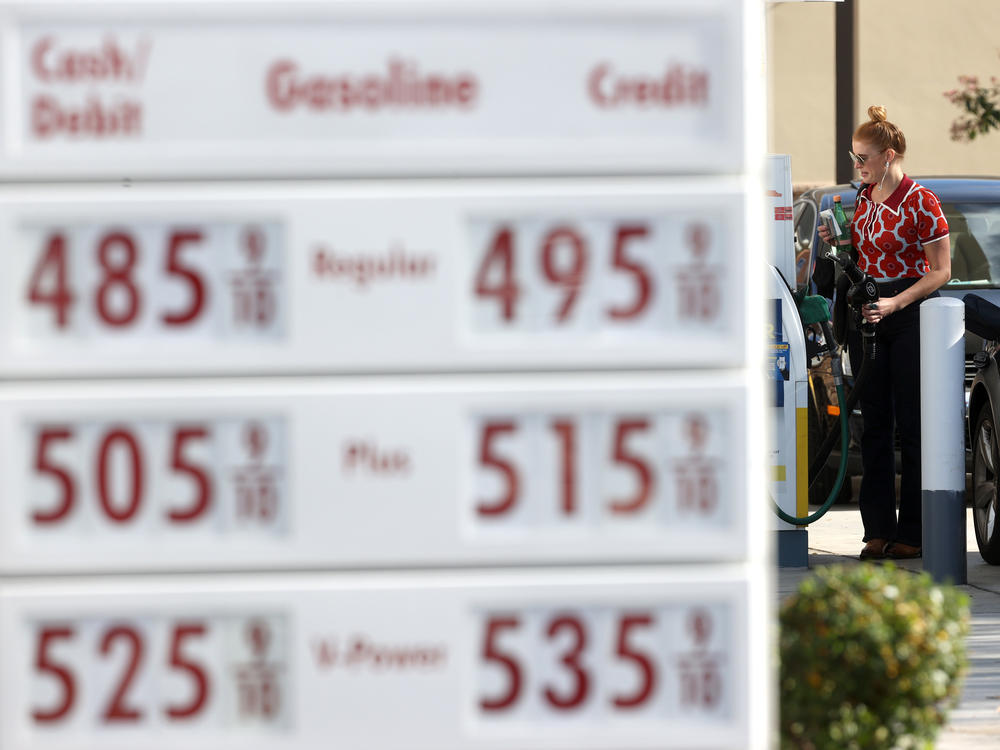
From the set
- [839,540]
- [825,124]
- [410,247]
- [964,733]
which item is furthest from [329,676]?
[825,124]

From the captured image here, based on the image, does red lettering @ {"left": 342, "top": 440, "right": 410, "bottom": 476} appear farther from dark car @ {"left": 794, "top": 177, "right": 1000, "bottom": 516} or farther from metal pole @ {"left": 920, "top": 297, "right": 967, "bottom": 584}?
dark car @ {"left": 794, "top": 177, "right": 1000, "bottom": 516}

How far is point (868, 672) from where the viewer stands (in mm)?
4605

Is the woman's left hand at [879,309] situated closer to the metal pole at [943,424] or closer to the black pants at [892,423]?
the black pants at [892,423]

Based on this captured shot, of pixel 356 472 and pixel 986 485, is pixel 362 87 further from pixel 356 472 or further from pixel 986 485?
pixel 986 485

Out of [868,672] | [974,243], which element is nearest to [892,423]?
[974,243]

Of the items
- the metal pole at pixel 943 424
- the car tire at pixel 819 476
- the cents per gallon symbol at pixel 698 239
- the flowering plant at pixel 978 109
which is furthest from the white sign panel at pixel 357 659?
the flowering plant at pixel 978 109

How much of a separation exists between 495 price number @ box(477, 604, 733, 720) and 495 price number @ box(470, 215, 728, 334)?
612 millimetres

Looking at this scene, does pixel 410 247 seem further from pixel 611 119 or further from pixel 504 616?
pixel 504 616

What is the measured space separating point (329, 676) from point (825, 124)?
2351 centimetres

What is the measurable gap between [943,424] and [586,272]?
4885 mm

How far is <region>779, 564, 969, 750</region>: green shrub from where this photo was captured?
461 cm

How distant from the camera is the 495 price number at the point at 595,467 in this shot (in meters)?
4.07

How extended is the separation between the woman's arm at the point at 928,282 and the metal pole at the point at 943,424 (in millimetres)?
500

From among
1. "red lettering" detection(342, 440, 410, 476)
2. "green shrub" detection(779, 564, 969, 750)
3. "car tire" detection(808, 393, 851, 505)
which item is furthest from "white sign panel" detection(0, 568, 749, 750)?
"car tire" detection(808, 393, 851, 505)
